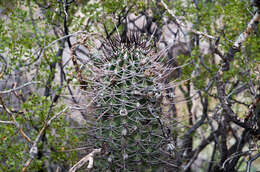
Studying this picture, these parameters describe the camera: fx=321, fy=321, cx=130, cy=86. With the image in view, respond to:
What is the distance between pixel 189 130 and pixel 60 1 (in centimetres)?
217

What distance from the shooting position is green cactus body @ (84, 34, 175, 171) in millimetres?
2171

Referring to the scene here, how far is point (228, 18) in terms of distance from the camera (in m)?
3.68

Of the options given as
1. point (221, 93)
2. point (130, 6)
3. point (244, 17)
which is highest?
point (130, 6)

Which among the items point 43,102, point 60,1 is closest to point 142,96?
point 43,102

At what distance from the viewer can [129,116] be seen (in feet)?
7.17

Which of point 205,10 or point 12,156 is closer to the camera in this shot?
point 12,156

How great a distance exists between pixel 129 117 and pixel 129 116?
0.08 feet

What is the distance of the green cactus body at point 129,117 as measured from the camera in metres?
2.17

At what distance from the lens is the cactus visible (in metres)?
2.17

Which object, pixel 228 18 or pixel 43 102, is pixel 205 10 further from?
pixel 43 102

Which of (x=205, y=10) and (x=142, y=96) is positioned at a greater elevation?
(x=205, y=10)

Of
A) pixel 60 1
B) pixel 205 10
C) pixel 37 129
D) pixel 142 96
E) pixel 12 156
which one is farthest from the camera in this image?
pixel 205 10

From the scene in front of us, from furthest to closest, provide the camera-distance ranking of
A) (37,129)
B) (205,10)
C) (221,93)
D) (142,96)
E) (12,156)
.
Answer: (205,10)
(37,129)
(12,156)
(221,93)
(142,96)

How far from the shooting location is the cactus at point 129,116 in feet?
7.13
